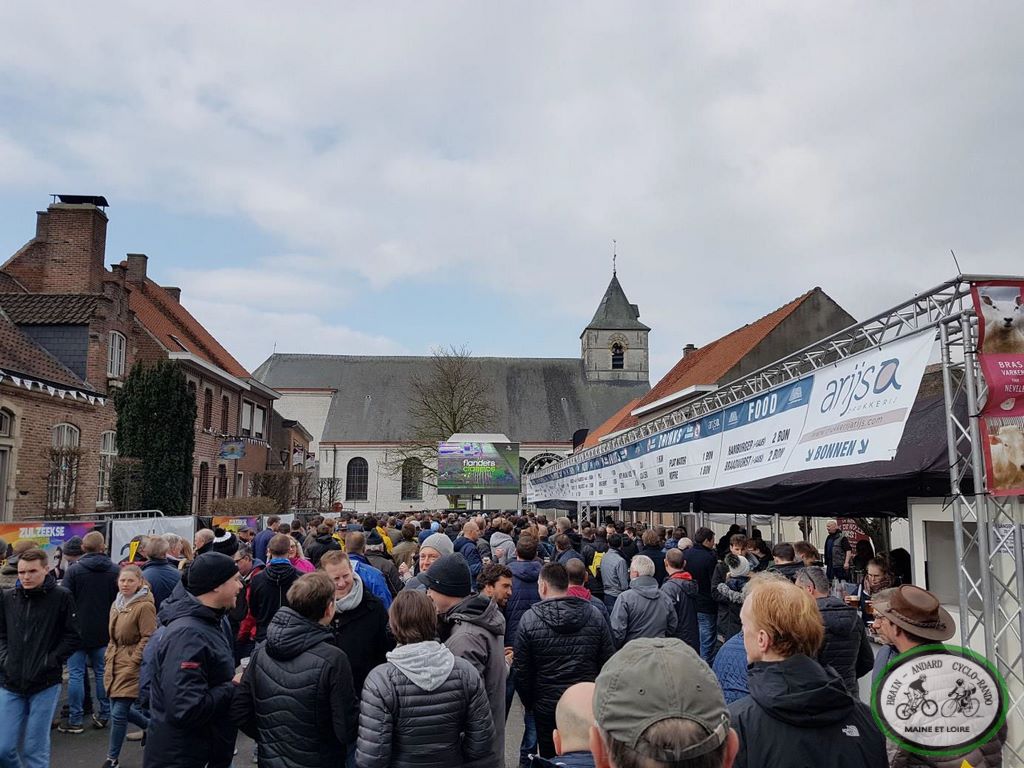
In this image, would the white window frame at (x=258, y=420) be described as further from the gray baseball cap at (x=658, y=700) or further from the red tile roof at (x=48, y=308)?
the gray baseball cap at (x=658, y=700)

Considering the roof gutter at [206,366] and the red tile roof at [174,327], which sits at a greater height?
the red tile roof at [174,327]

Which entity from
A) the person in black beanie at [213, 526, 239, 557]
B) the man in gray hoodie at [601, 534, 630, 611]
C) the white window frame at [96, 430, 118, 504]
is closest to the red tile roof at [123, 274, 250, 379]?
the white window frame at [96, 430, 118, 504]

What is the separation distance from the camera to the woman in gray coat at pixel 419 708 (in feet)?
10.7

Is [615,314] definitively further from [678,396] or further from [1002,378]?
[1002,378]

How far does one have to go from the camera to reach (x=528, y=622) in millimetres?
4977

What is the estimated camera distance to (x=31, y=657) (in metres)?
4.98

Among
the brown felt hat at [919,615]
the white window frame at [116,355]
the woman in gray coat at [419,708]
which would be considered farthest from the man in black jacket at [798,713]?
the white window frame at [116,355]

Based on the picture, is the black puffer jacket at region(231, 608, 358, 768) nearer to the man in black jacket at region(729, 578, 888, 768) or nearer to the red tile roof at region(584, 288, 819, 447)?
the man in black jacket at region(729, 578, 888, 768)

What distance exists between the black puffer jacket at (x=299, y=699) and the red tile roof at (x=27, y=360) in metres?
14.9

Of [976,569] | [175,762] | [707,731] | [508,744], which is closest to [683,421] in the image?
[976,569]

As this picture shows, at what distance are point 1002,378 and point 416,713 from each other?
3721 mm

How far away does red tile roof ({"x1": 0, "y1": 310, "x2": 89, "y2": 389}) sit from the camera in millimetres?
16297

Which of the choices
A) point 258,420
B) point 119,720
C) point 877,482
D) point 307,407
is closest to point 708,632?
point 877,482

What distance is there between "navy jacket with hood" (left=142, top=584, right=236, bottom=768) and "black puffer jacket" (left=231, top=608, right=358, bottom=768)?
16 cm
